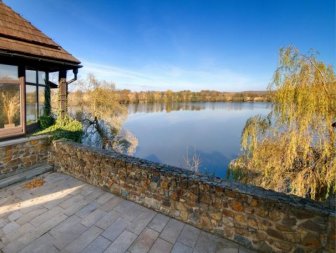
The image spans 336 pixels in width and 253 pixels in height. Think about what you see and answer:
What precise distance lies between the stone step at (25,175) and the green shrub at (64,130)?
82cm

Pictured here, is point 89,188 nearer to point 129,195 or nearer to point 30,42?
point 129,195

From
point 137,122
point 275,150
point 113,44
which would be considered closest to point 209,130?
point 137,122

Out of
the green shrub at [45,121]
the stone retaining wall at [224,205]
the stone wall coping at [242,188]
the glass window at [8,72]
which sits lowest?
the stone retaining wall at [224,205]

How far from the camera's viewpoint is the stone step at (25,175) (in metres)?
3.98

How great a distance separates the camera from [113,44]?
15.6 meters

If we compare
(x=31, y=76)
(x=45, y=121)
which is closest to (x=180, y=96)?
(x=45, y=121)

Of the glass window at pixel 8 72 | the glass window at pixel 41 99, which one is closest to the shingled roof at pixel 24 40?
the glass window at pixel 8 72

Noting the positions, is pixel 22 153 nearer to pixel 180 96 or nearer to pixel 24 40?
pixel 24 40

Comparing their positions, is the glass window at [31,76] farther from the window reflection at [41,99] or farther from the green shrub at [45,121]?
the green shrub at [45,121]

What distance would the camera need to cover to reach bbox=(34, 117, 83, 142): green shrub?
17.1 feet

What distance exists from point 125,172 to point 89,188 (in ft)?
3.43

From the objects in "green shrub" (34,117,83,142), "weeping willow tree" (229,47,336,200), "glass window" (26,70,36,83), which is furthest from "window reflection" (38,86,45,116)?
"weeping willow tree" (229,47,336,200)

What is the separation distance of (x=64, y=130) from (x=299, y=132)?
20.3ft

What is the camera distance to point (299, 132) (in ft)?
13.3
